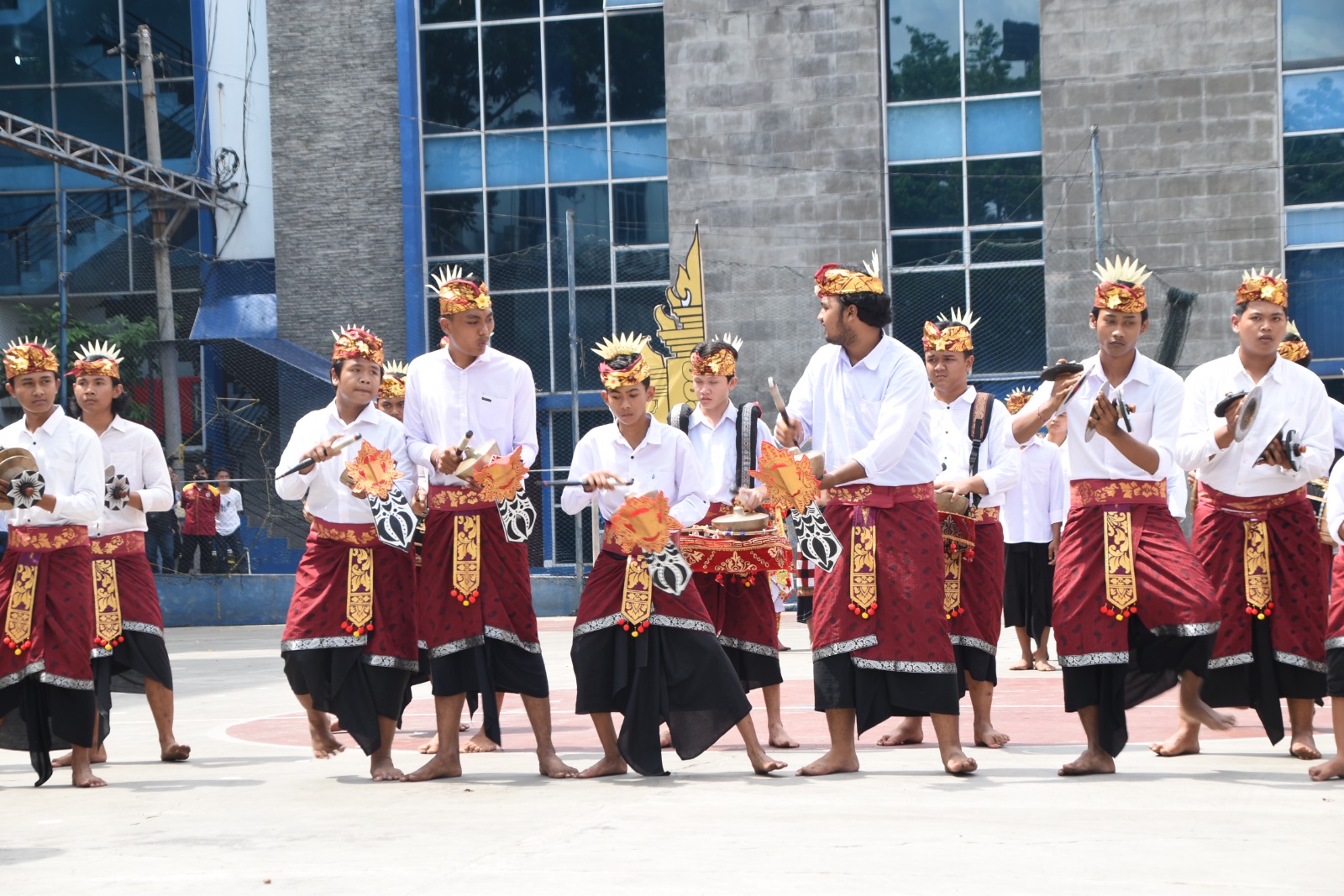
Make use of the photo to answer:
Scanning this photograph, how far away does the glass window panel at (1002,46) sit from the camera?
2377 centimetres

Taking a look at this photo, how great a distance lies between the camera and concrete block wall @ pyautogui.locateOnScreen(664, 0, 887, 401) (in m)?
23.9

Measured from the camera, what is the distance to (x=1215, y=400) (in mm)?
7980

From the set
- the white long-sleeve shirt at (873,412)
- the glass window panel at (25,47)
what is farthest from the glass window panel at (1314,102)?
the glass window panel at (25,47)

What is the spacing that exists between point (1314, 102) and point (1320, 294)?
2.63 meters

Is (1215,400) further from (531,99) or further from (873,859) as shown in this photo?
(531,99)

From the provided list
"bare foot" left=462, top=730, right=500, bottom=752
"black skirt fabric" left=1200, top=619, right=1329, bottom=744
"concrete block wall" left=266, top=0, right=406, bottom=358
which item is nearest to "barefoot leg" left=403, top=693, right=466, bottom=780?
"bare foot" left=462, top=730, right=500, bottom=752

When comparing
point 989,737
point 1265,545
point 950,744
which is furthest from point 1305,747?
point 950,744

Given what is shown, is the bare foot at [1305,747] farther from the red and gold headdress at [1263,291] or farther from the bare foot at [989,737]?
the red and gold headdress at [1263,291]

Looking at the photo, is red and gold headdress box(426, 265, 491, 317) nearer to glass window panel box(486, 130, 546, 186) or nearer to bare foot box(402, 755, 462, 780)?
bare foot box(402, 755, 462, 780)

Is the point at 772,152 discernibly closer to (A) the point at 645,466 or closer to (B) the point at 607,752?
Result: (A) the point at 645,466

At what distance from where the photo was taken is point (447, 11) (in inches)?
1024

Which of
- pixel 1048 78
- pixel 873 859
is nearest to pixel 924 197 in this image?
pixel 1048 78

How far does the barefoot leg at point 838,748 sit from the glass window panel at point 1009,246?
16.8m

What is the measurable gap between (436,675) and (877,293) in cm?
271
